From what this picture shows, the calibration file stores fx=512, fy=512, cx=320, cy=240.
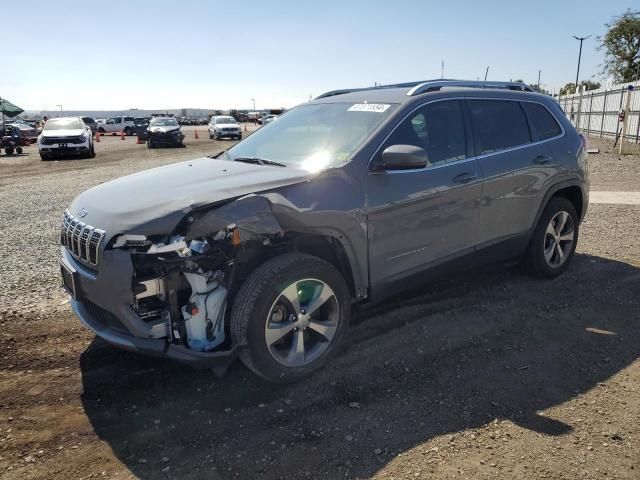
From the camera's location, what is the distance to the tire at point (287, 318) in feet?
10.2

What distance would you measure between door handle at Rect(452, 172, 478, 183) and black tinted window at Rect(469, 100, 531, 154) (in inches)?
11.9

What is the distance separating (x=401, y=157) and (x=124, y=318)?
206cm

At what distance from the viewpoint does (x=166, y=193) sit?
129 inches

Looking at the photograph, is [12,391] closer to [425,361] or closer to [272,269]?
[272,269]

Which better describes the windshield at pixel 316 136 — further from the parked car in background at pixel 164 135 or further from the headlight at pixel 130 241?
the parked car in background at pixel 164 135

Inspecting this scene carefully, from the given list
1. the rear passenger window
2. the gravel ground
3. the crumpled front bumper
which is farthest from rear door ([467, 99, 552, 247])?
the gravel ground

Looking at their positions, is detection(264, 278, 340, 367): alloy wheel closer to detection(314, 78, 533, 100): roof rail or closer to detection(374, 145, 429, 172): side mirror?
detection(374, 145, 429, 172): side mirror

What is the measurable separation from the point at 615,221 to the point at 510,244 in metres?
4.10

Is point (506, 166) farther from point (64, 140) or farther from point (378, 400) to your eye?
point (64, 140)

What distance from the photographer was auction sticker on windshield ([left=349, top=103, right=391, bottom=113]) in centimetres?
400

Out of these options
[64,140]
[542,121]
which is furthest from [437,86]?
[64,140]

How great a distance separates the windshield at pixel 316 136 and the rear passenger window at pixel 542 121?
1826 millimetres

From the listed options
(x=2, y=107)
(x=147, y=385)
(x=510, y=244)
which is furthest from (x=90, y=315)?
(x=2, y=107)

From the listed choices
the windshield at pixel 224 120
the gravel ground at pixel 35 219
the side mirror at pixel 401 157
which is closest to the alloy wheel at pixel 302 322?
the side mirror at pixel 401 157
